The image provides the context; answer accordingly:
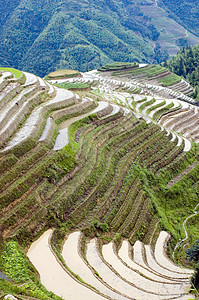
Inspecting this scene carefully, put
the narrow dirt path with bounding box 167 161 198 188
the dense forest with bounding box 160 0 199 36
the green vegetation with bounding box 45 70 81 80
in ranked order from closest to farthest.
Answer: the narrow dirt path with bounding box 167 161 198 188
the green vegetation with bounding box 45 70 81 80
the dense forest with bounding box 160 0 199 36

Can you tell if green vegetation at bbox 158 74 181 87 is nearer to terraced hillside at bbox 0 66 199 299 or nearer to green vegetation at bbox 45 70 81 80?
green vegetation at bbox 45 70 81 80

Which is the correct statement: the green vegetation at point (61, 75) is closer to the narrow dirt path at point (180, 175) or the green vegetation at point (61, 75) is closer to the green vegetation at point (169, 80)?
the green vegetation at point (169, 80)

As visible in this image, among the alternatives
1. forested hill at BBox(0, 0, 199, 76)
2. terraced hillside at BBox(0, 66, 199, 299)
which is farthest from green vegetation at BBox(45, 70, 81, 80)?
forested hill at BBox(0, 0, 199, 76)

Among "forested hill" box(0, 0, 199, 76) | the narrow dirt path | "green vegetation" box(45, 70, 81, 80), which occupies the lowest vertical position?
the narrow dirt path

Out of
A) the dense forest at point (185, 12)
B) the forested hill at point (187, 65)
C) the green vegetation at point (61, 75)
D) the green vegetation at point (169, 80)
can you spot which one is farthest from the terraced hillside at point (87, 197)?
the dense forest at point (185, 12)

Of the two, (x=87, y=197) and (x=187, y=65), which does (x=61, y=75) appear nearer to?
(x=187, y=65)

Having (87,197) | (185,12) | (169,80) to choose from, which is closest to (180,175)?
(87,197)

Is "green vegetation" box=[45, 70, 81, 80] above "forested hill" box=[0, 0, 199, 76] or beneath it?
beneath
